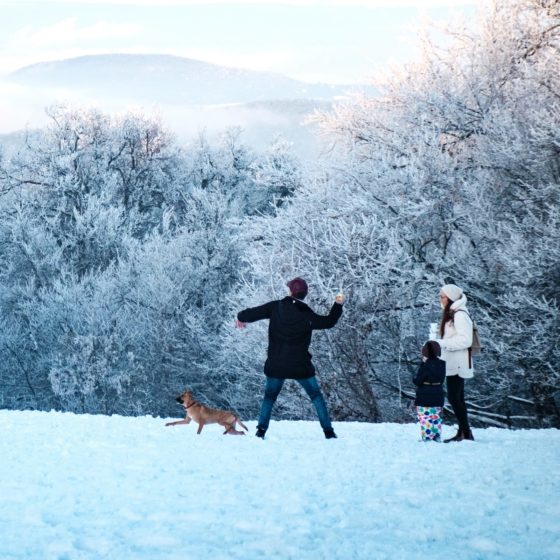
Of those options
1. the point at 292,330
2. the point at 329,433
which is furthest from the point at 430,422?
the point at 292,330

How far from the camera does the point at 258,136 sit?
47500 millimetres

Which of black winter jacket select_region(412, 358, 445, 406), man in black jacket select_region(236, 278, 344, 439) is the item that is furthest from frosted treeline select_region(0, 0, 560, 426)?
man in black jacket select_region(236, 278, 344, 439)

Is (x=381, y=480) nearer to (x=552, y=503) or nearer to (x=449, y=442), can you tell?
(x=552, y=503)

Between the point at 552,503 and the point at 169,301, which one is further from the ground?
the point at 552,503

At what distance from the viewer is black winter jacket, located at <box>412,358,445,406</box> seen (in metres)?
8.94

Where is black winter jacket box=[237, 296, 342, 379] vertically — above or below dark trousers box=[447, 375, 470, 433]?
above

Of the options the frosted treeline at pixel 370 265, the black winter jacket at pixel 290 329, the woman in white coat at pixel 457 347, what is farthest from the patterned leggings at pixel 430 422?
the frosted treeline at pixel 370 265

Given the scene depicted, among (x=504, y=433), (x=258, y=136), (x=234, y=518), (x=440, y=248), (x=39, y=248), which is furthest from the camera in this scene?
(x=258, y=136)

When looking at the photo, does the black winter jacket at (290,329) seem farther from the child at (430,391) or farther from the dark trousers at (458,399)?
the dark trousers at (458,399)

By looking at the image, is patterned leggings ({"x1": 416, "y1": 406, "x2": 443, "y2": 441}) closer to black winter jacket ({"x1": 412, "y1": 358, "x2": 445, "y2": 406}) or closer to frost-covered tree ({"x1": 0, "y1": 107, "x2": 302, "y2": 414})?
black winter jacket ({"x1": 412, "y1": 358, "x2": 445, "y2": 406})

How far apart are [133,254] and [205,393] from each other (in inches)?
267

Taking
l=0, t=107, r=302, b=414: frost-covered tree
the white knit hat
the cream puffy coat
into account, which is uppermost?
the white knit hat

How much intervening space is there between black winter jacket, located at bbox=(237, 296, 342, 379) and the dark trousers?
149cm

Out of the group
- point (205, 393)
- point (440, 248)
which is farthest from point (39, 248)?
point (440, 248)
